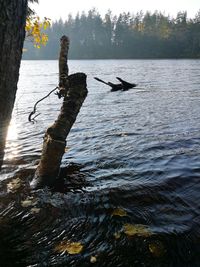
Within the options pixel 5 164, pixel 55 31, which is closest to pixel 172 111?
pixel 5 164

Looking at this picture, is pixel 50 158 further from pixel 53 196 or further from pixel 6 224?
pixel 6 224

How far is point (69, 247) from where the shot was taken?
4.21 meters

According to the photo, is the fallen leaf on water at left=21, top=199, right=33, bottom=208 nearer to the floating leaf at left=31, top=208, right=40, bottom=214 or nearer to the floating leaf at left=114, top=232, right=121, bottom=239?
the floating leaf at left=31, top=208, right=40, bottom=214

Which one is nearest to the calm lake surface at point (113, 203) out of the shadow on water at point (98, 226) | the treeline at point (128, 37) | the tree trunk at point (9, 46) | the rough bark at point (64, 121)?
the shadow on water at point (98, 226)

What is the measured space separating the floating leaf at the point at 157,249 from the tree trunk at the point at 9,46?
280cm

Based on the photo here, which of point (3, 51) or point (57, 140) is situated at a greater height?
point (3, 51)

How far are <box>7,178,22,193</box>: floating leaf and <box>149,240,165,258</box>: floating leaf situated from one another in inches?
129

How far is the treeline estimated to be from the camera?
10662 cm

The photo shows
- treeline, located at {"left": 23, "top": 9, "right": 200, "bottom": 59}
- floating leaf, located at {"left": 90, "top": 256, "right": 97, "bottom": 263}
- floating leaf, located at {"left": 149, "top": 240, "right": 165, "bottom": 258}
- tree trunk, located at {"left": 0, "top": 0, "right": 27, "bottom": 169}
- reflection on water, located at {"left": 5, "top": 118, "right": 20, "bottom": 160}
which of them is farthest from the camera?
treeline, located at {"left": 23, "top": 9, "right": 200, "bottom": 59}

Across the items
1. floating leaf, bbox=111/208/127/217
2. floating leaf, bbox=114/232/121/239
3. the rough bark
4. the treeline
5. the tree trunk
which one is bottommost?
floating leaf, bbox=114/232/121/239

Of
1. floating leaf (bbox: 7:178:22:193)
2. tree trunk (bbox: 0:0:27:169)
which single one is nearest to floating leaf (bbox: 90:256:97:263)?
tree trunk (bbox: 0:0:27:169)

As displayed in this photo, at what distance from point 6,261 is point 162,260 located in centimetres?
214

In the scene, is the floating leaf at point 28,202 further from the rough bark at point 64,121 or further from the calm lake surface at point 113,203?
the rough bark at point 64,121

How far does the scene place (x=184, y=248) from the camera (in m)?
4.12
